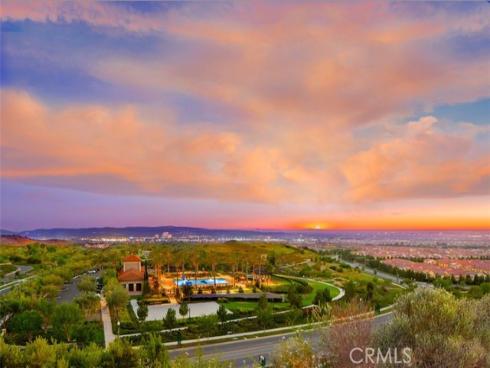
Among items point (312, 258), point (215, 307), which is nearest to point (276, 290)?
point (215, 307)

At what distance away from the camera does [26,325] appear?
33.9 metres

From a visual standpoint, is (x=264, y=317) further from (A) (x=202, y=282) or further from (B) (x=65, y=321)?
(A) (x=202, y=282)

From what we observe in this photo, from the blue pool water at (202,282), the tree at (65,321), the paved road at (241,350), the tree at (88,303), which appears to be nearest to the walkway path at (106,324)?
the tree at (88,303)

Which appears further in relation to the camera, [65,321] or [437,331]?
[65,321]

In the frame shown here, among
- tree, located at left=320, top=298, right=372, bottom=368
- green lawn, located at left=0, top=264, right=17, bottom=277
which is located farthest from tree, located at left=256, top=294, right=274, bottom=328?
green lawn, located at left=0, top=264, right=17, bottom=277

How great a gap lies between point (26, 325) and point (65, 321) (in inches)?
155

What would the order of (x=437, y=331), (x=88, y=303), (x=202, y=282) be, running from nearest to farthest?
(x=437, y=331) < (x=88, y=303) < (x=202, y=282)

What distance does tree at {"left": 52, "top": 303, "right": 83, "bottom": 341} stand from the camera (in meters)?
32.3

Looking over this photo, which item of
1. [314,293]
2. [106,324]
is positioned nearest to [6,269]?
[106,324]

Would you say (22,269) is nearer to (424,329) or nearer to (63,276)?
(63,276)

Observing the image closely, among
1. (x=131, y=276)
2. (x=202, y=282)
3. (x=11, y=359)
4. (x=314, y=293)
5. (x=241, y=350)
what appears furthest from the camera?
(x=202, y=282)

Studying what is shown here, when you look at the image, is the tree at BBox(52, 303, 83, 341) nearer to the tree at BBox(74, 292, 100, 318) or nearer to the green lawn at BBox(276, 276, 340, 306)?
the tree at BBox(74, 292, 100, 318)

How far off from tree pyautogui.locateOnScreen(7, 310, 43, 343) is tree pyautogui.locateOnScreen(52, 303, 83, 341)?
7.65ft

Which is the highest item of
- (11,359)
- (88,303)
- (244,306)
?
(11,359)
